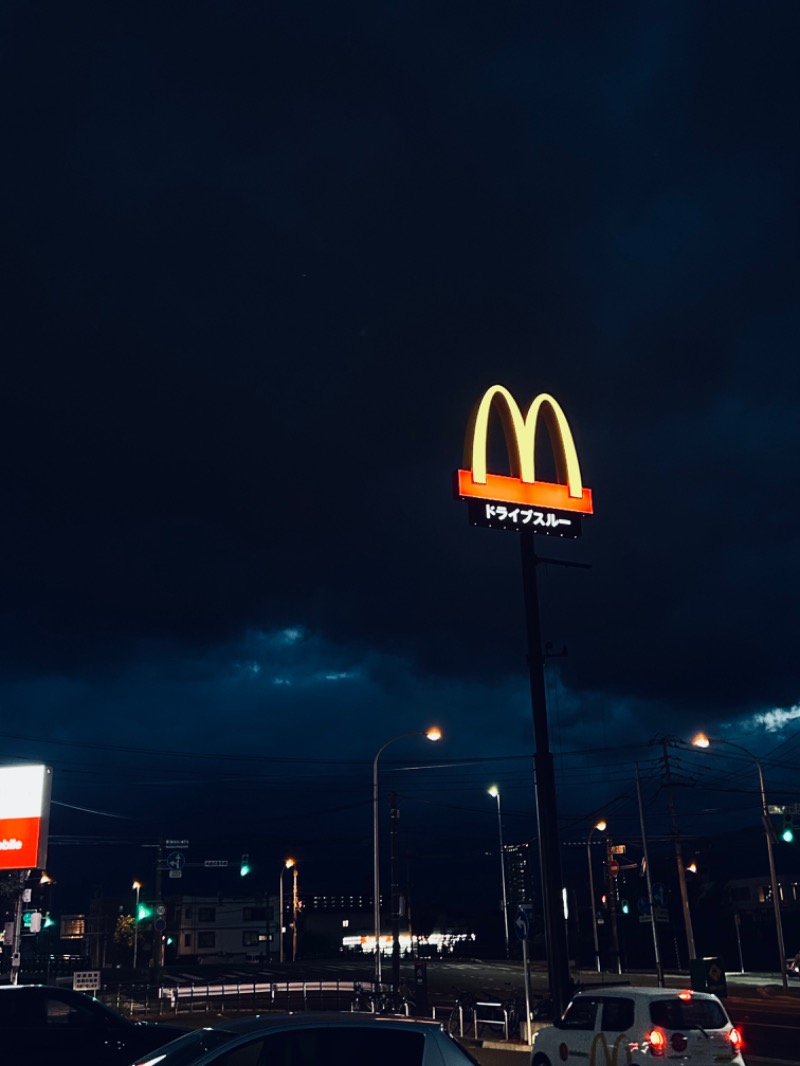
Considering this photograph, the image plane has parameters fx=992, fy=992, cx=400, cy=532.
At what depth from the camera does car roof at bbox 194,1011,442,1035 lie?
789cm

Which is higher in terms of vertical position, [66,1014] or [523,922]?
[523,922]

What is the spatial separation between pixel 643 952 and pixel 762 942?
35.2 ft

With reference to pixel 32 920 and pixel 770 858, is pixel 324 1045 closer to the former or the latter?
pixel 32 920

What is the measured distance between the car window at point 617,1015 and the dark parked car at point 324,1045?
20.9 ft

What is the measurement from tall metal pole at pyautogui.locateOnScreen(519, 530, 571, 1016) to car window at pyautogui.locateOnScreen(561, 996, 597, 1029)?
6.89 meters

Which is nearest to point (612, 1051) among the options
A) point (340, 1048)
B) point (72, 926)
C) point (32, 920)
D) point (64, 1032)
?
point (340, 1048)

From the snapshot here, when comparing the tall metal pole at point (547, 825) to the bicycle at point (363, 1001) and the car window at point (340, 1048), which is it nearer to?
the bicycle at point (363, 1001)

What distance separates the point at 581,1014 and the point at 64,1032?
24.4 feet

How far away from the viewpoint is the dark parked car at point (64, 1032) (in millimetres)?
13758

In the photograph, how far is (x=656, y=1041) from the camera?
13141 millimetres

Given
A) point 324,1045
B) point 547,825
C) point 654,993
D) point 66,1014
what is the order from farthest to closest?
point 547,825 < point 66,1014 < point 654,993 < point 324,1045

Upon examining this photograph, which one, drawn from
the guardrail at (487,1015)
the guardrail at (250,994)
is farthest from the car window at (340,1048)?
the guardrail at (250,994)

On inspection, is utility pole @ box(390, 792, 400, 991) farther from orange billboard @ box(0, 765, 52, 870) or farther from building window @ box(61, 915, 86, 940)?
building window @ box(61, 915, 86, 940)

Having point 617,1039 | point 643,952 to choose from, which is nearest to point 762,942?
point 643,952
